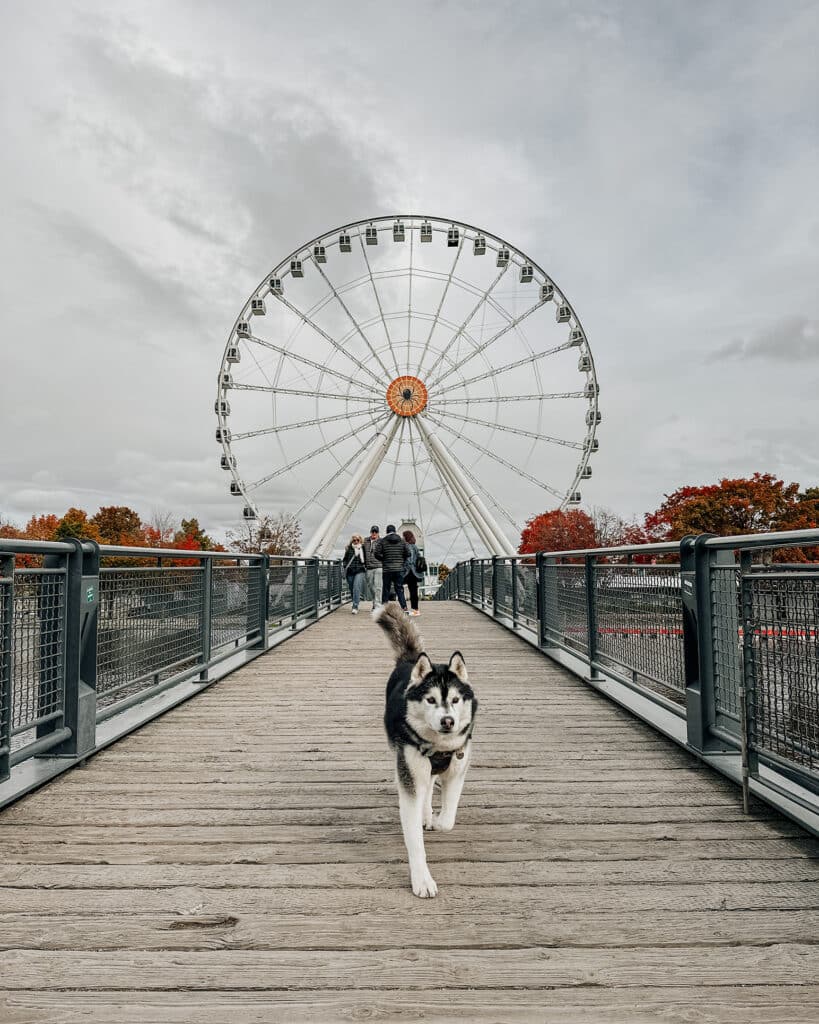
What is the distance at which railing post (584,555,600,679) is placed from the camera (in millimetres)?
5793

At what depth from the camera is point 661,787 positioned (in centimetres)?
335

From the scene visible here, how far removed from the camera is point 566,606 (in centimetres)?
684

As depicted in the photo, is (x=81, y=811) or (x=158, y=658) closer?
(x=81, y=811)

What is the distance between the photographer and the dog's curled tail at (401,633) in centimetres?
315

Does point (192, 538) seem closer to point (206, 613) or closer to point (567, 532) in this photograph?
point (567, 532)

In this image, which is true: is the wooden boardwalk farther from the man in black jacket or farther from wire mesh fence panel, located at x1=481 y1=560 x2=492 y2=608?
wire mesh fence panel, located at x1=481 y1=560 x2=492 y2=608

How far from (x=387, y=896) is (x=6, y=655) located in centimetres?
206

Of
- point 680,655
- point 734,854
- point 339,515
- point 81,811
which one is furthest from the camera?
point 339,515

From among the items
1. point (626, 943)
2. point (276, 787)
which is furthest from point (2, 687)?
point (626, 943)

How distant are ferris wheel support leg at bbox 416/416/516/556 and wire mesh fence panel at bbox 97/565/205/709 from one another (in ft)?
48.5

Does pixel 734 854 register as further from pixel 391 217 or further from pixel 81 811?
pixel 391 217

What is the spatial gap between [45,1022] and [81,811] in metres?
1.48

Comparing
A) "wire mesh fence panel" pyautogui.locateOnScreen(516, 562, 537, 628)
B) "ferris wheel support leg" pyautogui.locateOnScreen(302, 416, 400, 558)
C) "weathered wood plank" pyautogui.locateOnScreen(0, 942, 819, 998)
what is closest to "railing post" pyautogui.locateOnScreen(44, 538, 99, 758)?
"weathered wood plank" pyautogui.locateOnScreen(0, 942, 819, 998)

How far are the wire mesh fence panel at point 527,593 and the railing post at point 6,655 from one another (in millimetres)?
6326
